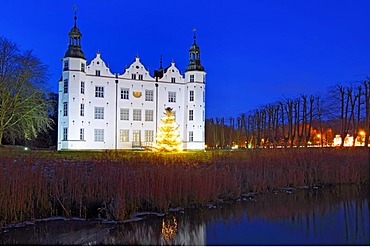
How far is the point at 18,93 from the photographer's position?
23531 mm

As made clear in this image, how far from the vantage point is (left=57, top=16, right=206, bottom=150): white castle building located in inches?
1180

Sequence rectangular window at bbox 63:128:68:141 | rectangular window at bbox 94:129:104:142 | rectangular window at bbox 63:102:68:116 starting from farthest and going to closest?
1. rectangular window at bbox 94:129:104:142
2. rectangular window at bbox 63:102:68:116
3. rectangular window at bbox 63:128:68:141

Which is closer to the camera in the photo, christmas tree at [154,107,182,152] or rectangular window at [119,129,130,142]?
christmas tree at [154,107,182,152]

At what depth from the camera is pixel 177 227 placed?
7410 millimetres

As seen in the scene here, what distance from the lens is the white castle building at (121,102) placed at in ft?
98.4

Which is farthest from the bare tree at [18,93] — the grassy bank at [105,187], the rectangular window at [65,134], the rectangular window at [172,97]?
the grassy bank at [105,187]

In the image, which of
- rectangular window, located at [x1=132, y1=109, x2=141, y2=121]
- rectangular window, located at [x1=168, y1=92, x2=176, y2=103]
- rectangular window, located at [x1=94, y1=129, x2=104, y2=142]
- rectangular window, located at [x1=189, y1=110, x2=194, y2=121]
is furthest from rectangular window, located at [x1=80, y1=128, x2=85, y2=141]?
rectangular window, located at [x1=189, y1=110, x2=194, y2=121]

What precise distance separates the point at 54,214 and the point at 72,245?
6.28 ft

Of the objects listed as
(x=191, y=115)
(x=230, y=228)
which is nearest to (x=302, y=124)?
(x=191, y=115)

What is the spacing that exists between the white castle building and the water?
22.8 m

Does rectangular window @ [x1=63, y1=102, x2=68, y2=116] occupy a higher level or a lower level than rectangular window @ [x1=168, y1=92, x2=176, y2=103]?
lower

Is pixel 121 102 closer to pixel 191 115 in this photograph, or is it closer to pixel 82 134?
pixel 82 134

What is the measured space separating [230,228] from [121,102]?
25.9m

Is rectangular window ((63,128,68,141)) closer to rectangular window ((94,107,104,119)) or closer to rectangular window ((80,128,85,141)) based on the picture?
rectangular window ((80,128,85,141))
